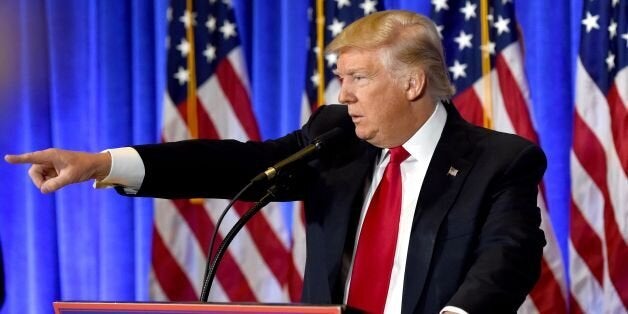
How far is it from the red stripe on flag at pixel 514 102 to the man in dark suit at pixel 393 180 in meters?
1.14

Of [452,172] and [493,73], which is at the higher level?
[493,73]

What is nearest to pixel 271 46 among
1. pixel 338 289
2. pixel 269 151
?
pixel 269 151

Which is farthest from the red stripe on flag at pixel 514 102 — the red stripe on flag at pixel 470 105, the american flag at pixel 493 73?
the red stripe on flag at pixel 470 105

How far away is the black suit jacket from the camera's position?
6.02 feet

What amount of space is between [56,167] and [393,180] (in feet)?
2.56

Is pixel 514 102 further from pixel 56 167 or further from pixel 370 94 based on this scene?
pixel 56 167

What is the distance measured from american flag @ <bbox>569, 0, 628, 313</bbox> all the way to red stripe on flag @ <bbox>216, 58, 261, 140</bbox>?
1282 mm

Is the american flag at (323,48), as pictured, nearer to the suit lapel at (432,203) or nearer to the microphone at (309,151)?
the microphone at (309,151)

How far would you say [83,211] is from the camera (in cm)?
380

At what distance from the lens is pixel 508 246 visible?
182 cm

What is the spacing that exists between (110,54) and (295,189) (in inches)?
71.1

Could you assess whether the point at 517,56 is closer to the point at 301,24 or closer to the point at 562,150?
the point at 562,150

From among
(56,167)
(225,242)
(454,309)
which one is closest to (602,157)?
(454,309)

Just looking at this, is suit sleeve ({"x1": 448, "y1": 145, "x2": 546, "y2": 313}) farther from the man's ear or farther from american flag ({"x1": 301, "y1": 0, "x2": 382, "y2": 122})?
american flag ({"x1": 301, "y1": 0, "x2": 382, "y2": 122})
